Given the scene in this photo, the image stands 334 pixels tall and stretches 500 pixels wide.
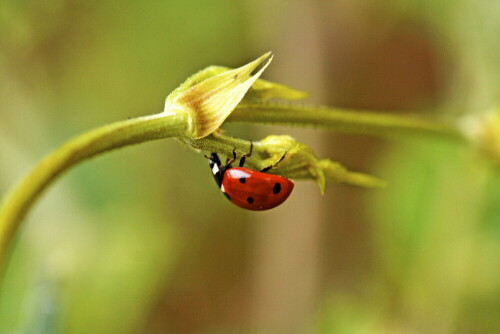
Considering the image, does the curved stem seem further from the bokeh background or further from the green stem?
the bokeh background

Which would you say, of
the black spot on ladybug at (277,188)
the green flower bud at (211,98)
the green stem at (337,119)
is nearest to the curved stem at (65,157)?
the green flower bud at (211,98)

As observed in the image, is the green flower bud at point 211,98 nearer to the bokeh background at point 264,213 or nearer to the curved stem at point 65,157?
the curved stem at point 65,157

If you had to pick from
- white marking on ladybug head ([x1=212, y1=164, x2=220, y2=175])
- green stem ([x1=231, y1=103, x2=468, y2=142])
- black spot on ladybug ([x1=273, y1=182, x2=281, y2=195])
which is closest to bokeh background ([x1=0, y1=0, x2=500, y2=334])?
green stem ([x1=231, y1=103, x2=468, y2=142])

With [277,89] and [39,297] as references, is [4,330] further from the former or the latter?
[277,89]

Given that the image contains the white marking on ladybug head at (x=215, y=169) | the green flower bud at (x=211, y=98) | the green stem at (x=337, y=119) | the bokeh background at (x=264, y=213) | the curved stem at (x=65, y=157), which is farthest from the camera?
the bokeh background at (x=264, y=213)

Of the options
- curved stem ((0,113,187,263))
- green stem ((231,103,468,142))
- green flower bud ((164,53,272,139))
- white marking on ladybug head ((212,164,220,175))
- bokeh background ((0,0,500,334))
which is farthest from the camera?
bokeh background ((0,0,500,334))
